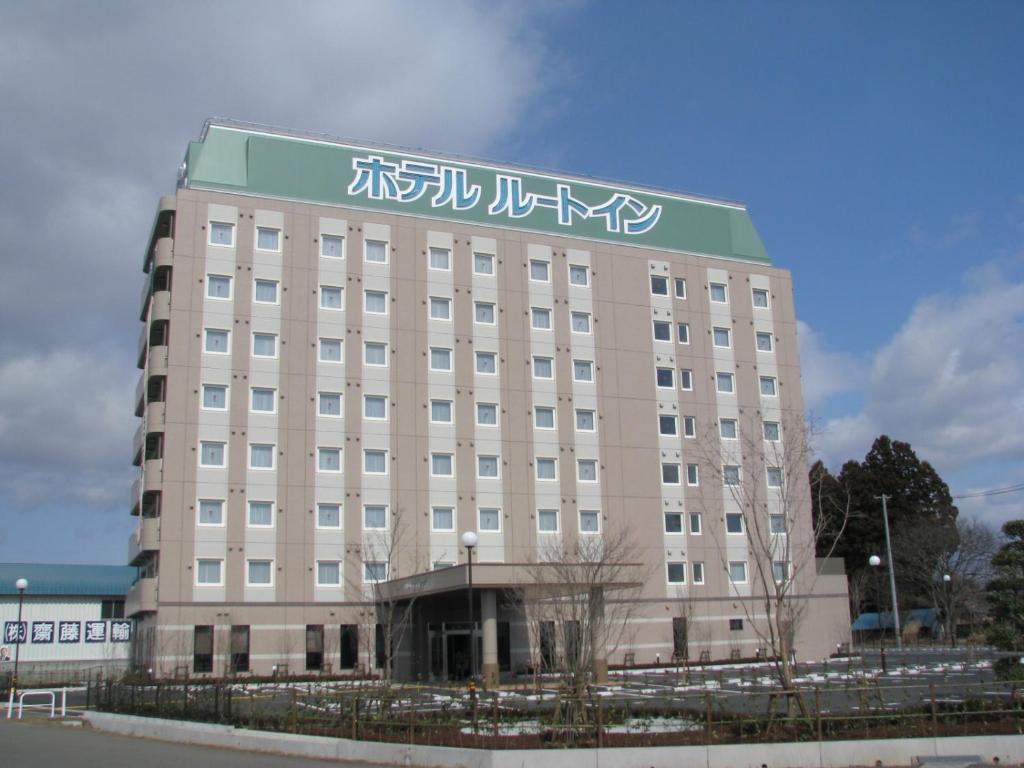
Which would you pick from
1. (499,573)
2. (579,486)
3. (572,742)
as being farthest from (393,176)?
(572,742)

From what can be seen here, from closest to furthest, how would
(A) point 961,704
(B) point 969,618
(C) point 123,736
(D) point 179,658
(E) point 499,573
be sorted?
(A) point 961,704
(C) point 123,736
(E) point 499,573
(D) point 179,658
(B) point 969,618

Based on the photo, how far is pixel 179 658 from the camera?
154 feet

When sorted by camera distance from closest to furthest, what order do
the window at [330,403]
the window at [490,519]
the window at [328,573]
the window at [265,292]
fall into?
the window at [328,573] → the window at [330,403] → the window at [265,292] → the window at [490,519]

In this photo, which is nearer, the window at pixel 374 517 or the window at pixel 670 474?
the window at pixel 374 517

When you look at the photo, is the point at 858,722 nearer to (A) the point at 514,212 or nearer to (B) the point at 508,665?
(B) the point at 508,665

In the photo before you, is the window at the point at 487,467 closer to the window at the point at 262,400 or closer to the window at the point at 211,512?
the window at the point at 262,400

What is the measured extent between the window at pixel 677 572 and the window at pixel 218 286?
1086 inches

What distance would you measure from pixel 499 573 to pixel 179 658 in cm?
1557

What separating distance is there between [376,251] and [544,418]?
1267 centimetres

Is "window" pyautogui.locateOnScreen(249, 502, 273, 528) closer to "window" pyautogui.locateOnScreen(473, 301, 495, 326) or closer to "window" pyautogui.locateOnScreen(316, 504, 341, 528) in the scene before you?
"window" pyautogui.locateOnScreen(316, 504, 341, 528)

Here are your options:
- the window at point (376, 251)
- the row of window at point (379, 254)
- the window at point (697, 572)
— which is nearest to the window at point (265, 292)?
the row of window at point (379, 254)

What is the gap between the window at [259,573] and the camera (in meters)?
49.6

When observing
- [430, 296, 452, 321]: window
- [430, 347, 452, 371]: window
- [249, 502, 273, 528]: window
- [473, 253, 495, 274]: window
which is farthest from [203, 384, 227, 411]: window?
[473, 253, 495, 274]: window

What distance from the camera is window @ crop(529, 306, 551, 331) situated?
190 feet
